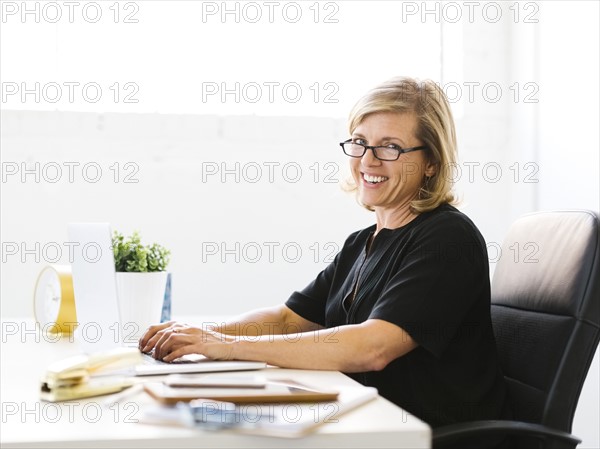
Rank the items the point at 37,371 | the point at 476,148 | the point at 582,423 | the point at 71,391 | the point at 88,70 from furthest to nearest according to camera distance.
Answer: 1. the point at 476,148
2. the point at 88,70
3. the point at 582,423
4. the point at 37,371
5. the point at 71,391


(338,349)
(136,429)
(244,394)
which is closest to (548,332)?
(338,349)

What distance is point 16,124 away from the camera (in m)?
2.93

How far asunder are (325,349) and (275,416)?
0.49 meters

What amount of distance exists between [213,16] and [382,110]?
57.6 inches

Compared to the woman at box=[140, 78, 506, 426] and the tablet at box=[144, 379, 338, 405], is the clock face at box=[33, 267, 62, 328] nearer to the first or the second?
the woman at box=[140, 78, 506, 426]

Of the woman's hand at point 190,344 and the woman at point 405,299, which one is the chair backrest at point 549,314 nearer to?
the woman at point 405,299

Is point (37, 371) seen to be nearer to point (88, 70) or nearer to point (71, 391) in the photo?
point (71, 391)

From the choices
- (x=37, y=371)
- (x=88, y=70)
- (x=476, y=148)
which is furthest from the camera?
(x=476, y=148)

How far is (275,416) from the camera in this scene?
104cm

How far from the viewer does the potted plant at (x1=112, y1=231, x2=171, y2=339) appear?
6.88ft

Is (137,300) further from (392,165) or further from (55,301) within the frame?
(392,165)

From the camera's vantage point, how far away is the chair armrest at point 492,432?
132 centimetres

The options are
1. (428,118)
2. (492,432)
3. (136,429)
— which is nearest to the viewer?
(136,429)

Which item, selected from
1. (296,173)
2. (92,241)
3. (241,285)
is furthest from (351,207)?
(92,241)
